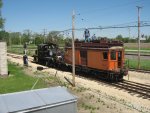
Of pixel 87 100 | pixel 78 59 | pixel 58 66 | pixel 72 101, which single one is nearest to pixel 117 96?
pixel 87 100

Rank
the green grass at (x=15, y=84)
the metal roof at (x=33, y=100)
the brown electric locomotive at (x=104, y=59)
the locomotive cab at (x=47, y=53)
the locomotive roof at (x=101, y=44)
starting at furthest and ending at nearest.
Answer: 1. the locomotive cab at (x=47, y=53)
2. the locomotive roof at (x=101, y=44)
3. the brown electric locomotive at (x=104, y=59)
4. the green grass at (x=15, y=84)
5. the metal roof at (x=33, y=100)

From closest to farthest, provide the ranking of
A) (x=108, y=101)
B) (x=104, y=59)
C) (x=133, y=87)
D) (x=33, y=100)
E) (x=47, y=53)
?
(x=33, y=100), (x=108, y=101), (x=133, y=87), (x=104, y=59), (x=47, y=53)

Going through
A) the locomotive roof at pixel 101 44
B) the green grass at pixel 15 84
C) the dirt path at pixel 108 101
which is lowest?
the dirt path at pixel 108 101

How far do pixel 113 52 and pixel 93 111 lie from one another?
Result: 11120mm

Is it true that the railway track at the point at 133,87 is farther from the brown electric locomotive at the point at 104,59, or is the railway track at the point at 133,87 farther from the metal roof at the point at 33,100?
the metal roof at the point at 33,100

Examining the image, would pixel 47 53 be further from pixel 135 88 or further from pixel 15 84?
Result: pixel 135 88

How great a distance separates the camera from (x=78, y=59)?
29.4 metres

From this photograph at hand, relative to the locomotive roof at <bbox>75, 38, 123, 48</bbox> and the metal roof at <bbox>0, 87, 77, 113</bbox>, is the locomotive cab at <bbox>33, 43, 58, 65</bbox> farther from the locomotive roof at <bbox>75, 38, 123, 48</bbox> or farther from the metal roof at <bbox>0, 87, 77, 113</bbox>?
the metal roof at <bbox>0, 87, 77, 113</bbox>

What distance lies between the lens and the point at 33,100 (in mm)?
6996

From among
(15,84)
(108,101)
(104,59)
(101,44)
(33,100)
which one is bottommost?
(108,101)

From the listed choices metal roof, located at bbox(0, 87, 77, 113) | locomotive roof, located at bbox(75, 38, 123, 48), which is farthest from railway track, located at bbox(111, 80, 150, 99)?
metal roof, located at bbox(0, 87, 77, 113)

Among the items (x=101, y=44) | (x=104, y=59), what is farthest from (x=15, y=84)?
(x=101, y=44)

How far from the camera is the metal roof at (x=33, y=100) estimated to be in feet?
21.3

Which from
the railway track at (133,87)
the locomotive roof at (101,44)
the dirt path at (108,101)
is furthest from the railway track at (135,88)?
the locomotive roof at (101,44)
